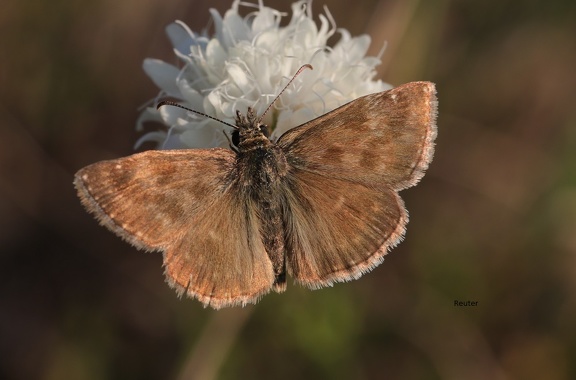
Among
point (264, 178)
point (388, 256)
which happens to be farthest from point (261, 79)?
point (388, 256)

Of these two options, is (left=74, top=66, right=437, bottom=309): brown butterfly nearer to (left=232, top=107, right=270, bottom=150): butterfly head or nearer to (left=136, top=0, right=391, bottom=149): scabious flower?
(left=232, top=107, right=270, bottom=150): butterfly head

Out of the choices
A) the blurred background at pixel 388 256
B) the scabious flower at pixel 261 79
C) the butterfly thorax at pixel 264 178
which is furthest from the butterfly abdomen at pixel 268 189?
the blurred background at pixel 388 256

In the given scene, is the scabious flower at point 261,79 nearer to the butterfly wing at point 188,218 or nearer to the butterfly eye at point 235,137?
the butterfly eye at point 235,137

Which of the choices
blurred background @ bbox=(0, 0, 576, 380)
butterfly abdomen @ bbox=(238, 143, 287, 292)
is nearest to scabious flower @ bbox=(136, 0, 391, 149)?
butterfly abdomen @ bbox=(238, 143, 287, 292)

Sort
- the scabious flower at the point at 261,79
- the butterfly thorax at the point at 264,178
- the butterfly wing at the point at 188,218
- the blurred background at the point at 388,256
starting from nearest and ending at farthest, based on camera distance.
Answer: the butterfly wing at the point at 188,218 → the butterfly thorax at the point at 264,178 → the scabious flower at the point at 261,79 → the blurred background at the point at 388,256

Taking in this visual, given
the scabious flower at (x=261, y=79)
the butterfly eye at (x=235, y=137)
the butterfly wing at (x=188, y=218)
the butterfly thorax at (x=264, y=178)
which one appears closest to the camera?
the butterfly wing at (x=188, y=218)

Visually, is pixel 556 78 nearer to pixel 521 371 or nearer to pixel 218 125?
pixel 521 371

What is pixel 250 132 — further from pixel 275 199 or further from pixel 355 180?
pixel 355 180
